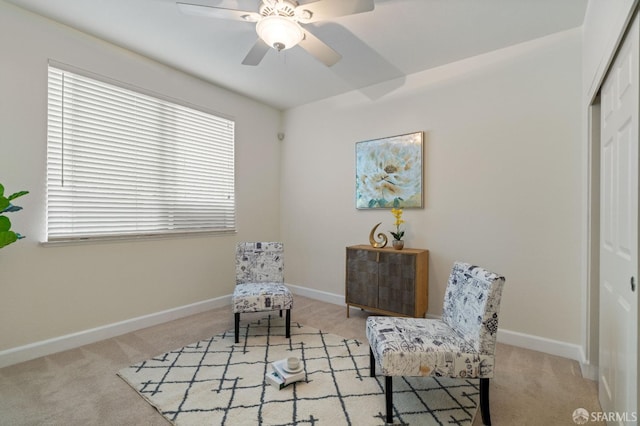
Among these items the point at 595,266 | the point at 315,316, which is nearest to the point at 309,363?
the point at 315,316

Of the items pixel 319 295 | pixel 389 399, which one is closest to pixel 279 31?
pixel 389 399

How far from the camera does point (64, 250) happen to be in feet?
8.66

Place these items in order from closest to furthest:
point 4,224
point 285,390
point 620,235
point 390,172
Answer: point 620,235
point 4,224
point 285,390
point 390,172

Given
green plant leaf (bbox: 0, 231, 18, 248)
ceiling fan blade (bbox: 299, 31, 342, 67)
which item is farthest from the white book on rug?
ceiling fan blade (bbox: 299, 31, 342, 67)

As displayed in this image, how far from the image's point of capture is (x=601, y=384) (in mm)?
1834

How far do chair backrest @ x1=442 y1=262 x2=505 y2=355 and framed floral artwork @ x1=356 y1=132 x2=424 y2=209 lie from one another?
1.40m

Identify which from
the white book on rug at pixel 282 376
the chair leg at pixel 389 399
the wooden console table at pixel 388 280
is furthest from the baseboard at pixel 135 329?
the white book on rug at pixel 282 376

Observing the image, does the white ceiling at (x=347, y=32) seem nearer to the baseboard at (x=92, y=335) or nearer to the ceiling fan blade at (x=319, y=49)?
the ceiling fan blade at (x=319, y=49)

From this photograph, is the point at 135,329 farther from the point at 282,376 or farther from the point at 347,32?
the point at 347,32

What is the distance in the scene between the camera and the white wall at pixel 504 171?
2564 mm

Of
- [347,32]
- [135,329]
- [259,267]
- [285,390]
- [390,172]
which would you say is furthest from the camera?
[390,172]

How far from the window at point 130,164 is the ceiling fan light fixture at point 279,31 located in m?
1.92

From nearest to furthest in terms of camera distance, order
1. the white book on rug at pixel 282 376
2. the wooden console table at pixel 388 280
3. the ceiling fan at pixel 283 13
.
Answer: the ceiling fan at pixel 283 13 → the white book on rug at pixel 282 376 → the wooden console table at pixel 388 280

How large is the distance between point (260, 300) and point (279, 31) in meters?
2.22
